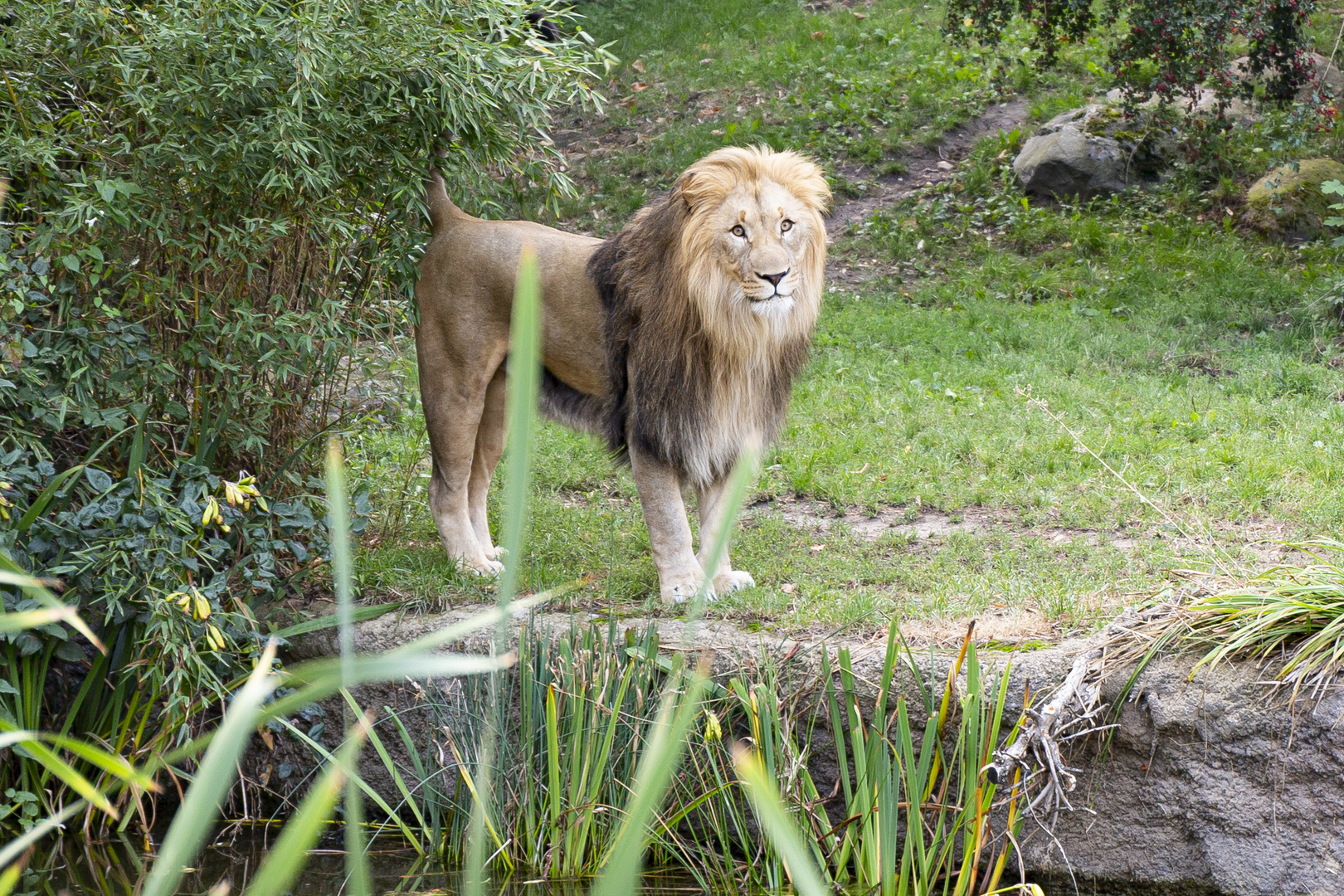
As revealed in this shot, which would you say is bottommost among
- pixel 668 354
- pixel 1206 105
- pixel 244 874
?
pixel 244 874

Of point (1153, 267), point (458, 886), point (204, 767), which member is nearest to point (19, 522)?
point (458, 886)

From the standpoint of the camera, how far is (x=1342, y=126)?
32.1ft

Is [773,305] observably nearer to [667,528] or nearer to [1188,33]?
[667,528]

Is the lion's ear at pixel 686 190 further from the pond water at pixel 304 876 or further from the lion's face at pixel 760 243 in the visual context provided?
the pond water at pixel 304 876

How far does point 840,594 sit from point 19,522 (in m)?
2.73

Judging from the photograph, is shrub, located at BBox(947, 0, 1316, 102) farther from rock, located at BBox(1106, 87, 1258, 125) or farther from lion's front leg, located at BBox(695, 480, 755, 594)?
lion's front leg, located at BBox(695, 480, 755, 594)

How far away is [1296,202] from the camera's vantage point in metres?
9.22

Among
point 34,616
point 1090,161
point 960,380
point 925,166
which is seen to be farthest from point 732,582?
point 925,166

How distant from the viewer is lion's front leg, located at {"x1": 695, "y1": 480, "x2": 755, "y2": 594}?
4.46 metres

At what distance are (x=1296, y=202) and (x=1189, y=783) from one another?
725cm

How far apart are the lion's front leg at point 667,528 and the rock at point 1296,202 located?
6.94 m

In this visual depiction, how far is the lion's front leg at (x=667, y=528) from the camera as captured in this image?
443cm

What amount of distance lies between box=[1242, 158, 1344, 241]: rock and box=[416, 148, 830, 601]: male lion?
634 cm

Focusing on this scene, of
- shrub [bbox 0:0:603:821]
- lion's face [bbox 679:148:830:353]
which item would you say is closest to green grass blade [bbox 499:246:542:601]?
shrub [bbox 0:0:603:821]
